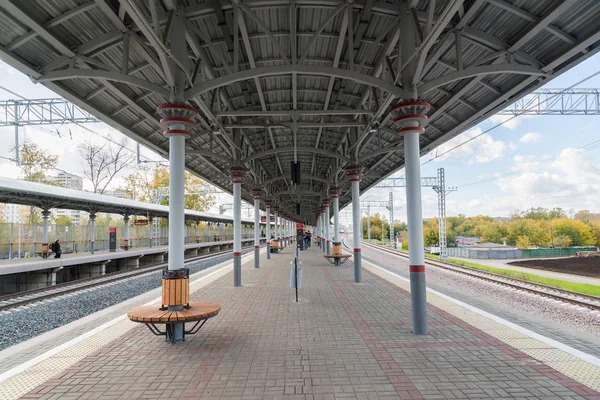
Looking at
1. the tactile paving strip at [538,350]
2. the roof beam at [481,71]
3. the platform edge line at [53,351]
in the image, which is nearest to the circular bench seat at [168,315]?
the platform edge line at [53,351]

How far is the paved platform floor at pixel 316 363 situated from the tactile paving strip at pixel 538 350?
0.02 m

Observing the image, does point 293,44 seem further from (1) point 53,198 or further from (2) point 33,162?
(2) point 33,162

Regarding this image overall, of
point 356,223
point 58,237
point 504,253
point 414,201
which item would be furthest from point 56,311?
point 504,253

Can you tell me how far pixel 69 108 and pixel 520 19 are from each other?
1870 centimetres

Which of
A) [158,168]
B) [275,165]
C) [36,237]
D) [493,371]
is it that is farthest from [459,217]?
[493,371]

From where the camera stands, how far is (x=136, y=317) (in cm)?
604

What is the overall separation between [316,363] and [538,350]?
3.47m

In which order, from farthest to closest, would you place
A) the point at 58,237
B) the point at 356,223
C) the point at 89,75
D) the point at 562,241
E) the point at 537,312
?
the point at 562,241 → the point at 58,237 → the point at 356,223 → the point at 537,312 → the point at 89,75

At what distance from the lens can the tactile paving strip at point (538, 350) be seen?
4.90 meters

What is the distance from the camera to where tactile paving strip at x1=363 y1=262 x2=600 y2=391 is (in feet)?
16.1

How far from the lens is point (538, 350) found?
591cm

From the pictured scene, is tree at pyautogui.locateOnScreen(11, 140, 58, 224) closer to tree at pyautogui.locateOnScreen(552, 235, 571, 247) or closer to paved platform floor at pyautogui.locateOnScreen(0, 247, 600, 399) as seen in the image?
paved platform floor at pyautogui.locateOnScreen(0, 247, 600, 399)

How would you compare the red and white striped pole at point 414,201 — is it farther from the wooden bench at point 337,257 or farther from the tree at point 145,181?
the tree at point 145,181

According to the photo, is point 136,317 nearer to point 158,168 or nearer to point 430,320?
point 430,320
